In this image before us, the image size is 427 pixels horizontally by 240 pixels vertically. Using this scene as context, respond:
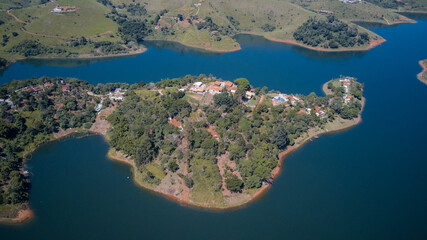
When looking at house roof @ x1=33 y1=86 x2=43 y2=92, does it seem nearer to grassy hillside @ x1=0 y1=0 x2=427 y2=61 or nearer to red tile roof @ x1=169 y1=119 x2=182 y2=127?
red tile roof @ x1=169 y1=119 x2=182 y2=127

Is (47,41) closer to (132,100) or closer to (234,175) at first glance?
(132,100)

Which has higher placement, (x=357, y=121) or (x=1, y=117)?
(x=1, y=117)

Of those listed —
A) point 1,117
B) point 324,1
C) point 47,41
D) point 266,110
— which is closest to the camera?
point 1,117

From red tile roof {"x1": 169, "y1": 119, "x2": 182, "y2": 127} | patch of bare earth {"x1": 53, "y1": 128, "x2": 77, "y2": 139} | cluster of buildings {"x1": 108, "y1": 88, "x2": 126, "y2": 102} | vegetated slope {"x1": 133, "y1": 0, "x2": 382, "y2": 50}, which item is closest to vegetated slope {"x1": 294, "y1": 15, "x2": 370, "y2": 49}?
vegetated slope {"x1": 133, "y1": 0, "x2": 382, "y2": 50}

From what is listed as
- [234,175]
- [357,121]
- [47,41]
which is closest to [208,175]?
[234,175]

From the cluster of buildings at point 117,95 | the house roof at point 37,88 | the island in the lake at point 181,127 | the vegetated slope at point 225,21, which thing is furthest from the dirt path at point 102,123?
the vegetated slope at point 225,21

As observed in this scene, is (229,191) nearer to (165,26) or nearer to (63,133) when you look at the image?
(63,133)

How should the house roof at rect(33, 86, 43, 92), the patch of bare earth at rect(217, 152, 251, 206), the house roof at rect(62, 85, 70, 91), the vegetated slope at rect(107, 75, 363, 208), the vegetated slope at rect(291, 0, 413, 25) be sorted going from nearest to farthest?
the patch of bare earth at rect(217, 152, 251, 206)
the vegetated slope at rect(107, 75, 363, 208)
the house roof at rect(33, 86, 43, 92)
the house roof at rect(62, 85, 70, 91)
the vegetated slope at rect(291, 0, 413, 25)

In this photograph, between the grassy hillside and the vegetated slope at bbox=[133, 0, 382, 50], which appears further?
the vegetated slope at bbox=[133, 0, 382, 50]
